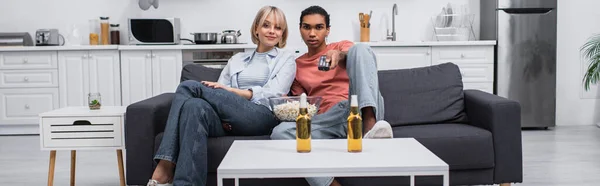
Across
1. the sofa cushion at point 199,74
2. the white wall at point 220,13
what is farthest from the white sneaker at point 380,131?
the white wall at point 220,13

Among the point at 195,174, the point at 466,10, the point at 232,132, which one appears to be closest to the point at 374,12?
the point at 466,10

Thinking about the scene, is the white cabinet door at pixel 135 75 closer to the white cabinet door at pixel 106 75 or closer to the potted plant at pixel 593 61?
the white cabinet door at pixel 106 75

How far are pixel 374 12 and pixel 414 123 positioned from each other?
2881 mm

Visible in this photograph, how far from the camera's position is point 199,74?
3650 millimetres

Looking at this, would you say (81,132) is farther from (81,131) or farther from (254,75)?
(254,75)

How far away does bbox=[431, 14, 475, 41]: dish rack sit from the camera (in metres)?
5.94

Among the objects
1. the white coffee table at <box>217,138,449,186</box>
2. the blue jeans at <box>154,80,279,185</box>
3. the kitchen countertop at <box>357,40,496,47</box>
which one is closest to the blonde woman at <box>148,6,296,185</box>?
the blue jeans at <box>154,80,279,185</box>

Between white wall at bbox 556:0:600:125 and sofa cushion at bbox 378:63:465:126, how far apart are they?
288 cm

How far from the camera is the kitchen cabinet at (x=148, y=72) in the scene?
5.77 m

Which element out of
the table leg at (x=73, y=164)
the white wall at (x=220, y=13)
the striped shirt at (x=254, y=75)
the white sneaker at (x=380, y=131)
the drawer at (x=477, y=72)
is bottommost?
the table leg at (x=73, y=164)

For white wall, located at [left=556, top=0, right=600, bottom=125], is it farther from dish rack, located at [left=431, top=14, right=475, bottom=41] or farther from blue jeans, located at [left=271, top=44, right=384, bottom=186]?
blue jeans, located at [left=271, top=44, right=384, bottom=186]

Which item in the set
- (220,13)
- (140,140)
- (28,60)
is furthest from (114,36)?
(140,140)

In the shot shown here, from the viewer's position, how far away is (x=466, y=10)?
6172 mm

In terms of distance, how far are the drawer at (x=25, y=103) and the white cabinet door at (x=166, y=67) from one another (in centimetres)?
82
